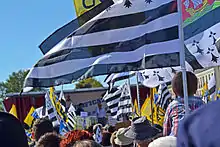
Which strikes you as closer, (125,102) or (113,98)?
(125,102)

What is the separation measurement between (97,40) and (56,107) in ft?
23.0

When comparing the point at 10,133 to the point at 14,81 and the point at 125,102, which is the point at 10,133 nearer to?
the point at 125,102

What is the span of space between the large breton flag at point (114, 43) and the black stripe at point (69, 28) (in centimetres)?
21

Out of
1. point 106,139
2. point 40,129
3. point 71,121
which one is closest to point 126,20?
point 40,129

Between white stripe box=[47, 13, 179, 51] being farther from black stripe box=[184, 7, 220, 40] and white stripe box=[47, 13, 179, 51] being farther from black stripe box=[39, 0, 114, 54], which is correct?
black stripe box=[39, 0, 114, 54]

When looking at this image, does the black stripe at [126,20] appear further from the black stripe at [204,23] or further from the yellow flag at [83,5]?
the yellow flag at [83,5]

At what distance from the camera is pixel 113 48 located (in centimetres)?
497

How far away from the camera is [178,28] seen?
15.6 feet

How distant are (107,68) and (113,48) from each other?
0.73ft

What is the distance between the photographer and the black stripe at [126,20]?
5.01 metres

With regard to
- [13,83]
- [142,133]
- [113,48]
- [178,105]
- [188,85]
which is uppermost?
[113,48]

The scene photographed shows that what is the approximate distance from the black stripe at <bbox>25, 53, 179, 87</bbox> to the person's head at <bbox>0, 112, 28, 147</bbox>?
303 centimetres

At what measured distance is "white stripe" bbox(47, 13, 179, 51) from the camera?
16.1ft

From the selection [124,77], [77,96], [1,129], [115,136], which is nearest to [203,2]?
[115,136]
